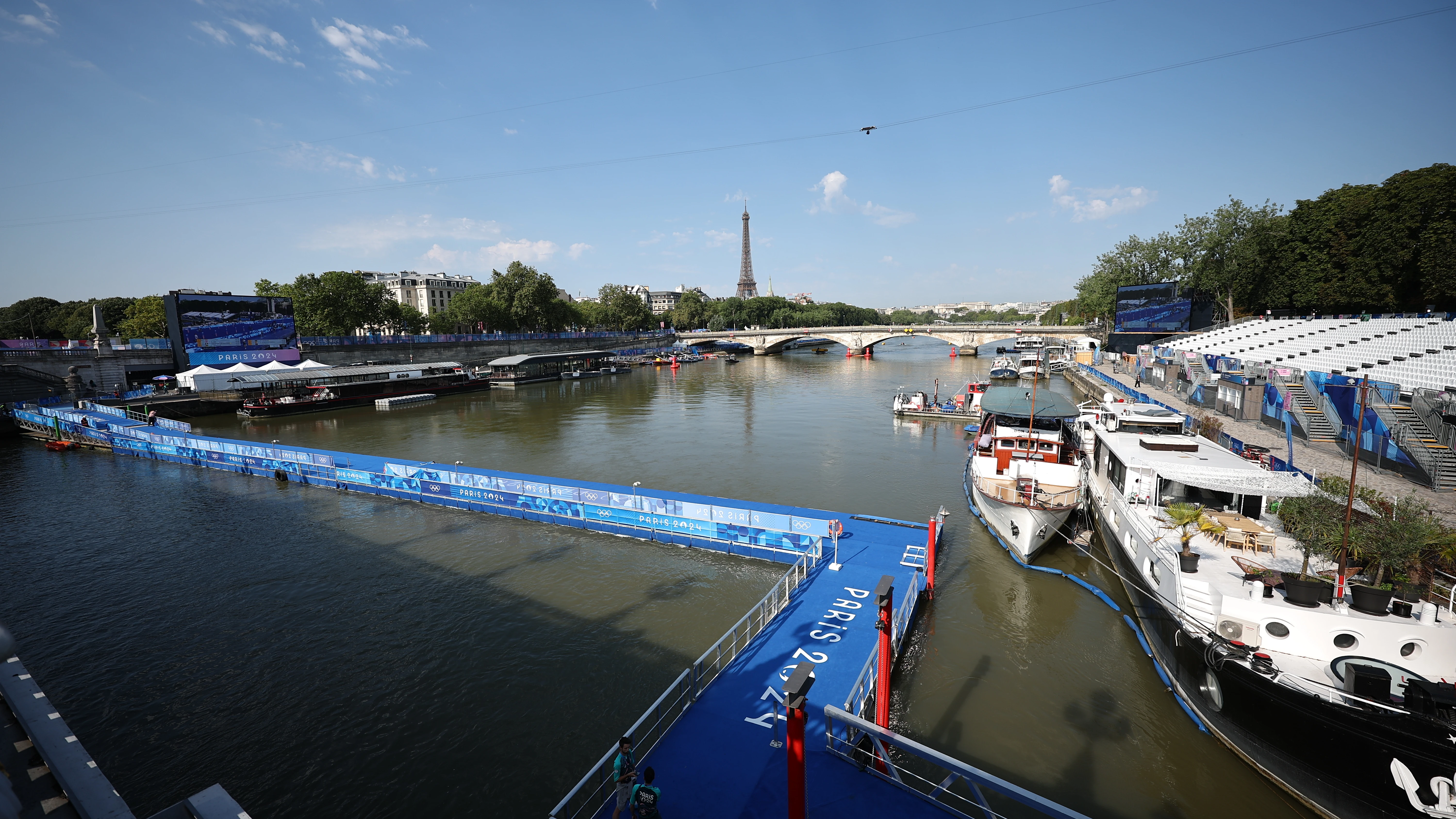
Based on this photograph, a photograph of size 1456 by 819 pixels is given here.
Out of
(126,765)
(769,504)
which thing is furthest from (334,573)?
(769,504)

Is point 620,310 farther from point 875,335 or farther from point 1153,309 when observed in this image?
point 1153,309

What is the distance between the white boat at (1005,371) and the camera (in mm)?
62531

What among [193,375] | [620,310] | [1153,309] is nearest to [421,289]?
[620,310]

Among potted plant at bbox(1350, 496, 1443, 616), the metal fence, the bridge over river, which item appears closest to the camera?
the metal fence

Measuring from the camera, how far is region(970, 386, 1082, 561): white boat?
19562mm

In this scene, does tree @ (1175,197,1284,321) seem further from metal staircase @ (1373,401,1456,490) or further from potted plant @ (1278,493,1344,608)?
potted plant @ (1278,493,1344,608)

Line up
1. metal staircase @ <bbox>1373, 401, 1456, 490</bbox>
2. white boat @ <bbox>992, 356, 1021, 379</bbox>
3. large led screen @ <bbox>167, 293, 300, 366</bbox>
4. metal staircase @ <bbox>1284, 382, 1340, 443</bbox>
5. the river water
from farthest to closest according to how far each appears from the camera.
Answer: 1. white boat @ <bbox>992, 356, 1021, 379</bbox>
2. large led screen @ <bbox>167, 293, 300, 366</bbox>
3. metal staircase @ <bbox>1284, 382, 1340, 443</bbox>
4. metal staircase @ <bbox>1373, 401, 1456, 490</bbox>
5. the river water

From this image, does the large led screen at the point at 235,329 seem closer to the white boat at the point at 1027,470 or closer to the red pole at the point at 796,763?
the white boat at the point at 1027,470

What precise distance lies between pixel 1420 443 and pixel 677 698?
29.2 m

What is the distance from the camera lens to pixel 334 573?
19.5 m

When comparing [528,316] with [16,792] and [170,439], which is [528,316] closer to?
[170,439]

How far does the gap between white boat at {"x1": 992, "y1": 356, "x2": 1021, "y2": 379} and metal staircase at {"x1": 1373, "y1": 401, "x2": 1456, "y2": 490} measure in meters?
36.6

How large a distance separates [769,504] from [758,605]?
32.7 feet

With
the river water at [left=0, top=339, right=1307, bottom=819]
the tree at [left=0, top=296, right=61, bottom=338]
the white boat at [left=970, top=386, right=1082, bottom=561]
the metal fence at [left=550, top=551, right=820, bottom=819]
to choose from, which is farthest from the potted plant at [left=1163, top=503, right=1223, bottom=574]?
the tree at [left=0, top=296, right=61, bottom=338]
